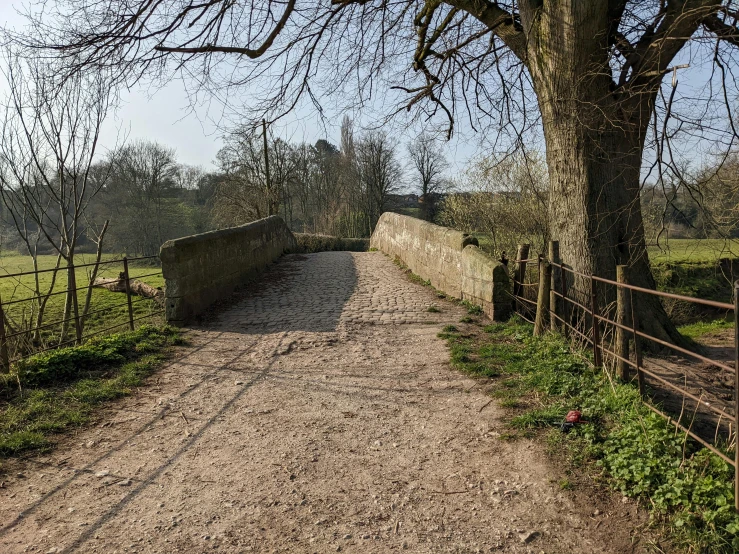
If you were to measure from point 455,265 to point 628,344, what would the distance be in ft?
16.0

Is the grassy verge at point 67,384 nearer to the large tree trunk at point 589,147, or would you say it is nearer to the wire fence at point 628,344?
the wire fence at point 628,344

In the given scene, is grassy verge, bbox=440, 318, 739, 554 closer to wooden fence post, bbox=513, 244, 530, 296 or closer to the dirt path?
the dirt path

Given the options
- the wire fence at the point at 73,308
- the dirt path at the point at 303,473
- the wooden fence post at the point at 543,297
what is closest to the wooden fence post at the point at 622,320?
the dirt path at the point at 303,473

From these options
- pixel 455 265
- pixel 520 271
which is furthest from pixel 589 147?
pixel 455 265

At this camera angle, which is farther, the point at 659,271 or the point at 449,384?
the point at 659,271

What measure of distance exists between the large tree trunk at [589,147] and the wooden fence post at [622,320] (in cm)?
218

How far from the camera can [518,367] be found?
5555mm

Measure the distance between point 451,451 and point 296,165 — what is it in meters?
30.3

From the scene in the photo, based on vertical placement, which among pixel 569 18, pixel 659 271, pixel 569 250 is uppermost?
pixel 569 18

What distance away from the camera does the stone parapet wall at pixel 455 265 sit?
7.74 meters

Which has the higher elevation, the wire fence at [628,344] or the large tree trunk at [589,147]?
the large tree trunk at [589,147]

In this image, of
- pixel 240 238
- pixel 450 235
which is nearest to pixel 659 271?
pixel 450 235

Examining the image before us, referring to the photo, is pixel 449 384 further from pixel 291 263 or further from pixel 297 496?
pixel 291 263

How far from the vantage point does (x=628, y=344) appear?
469 centimetres
